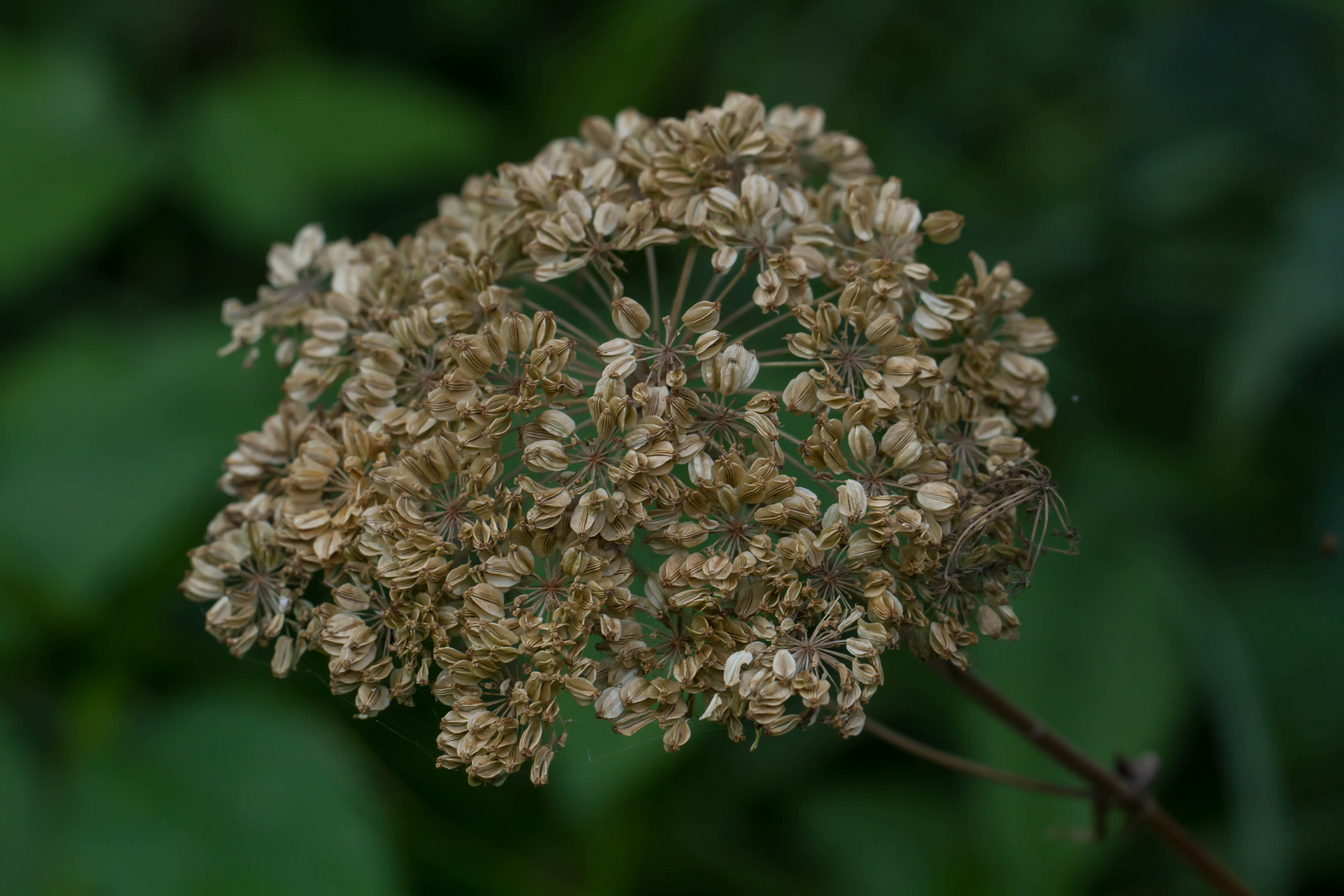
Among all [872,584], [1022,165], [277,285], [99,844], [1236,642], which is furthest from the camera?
[1022,165]

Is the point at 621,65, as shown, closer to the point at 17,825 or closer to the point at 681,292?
the point at 681,292

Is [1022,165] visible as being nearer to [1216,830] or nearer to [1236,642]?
[1236,642]

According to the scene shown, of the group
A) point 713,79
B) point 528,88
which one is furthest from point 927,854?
A: point 528,88

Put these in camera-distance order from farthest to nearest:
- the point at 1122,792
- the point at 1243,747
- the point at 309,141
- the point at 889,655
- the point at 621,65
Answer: the point at 309,141
the point at 621,65
the point at 889,655
the point at 1243,747
the point at 1122,792

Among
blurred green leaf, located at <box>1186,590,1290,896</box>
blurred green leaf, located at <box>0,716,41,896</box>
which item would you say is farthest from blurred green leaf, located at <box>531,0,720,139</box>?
blurred green leaf, located at <box>0,716,41,896</box>

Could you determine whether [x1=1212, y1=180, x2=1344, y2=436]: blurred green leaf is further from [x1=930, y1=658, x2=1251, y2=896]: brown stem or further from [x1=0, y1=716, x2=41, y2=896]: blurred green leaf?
[x1=0, y1=716, x2=41, y2=896]: blurred green leaf

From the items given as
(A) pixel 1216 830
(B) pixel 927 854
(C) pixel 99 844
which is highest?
(A) pixel 1216 830

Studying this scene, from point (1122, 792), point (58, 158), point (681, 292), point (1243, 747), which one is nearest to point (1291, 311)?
→ point (1243, 747)
